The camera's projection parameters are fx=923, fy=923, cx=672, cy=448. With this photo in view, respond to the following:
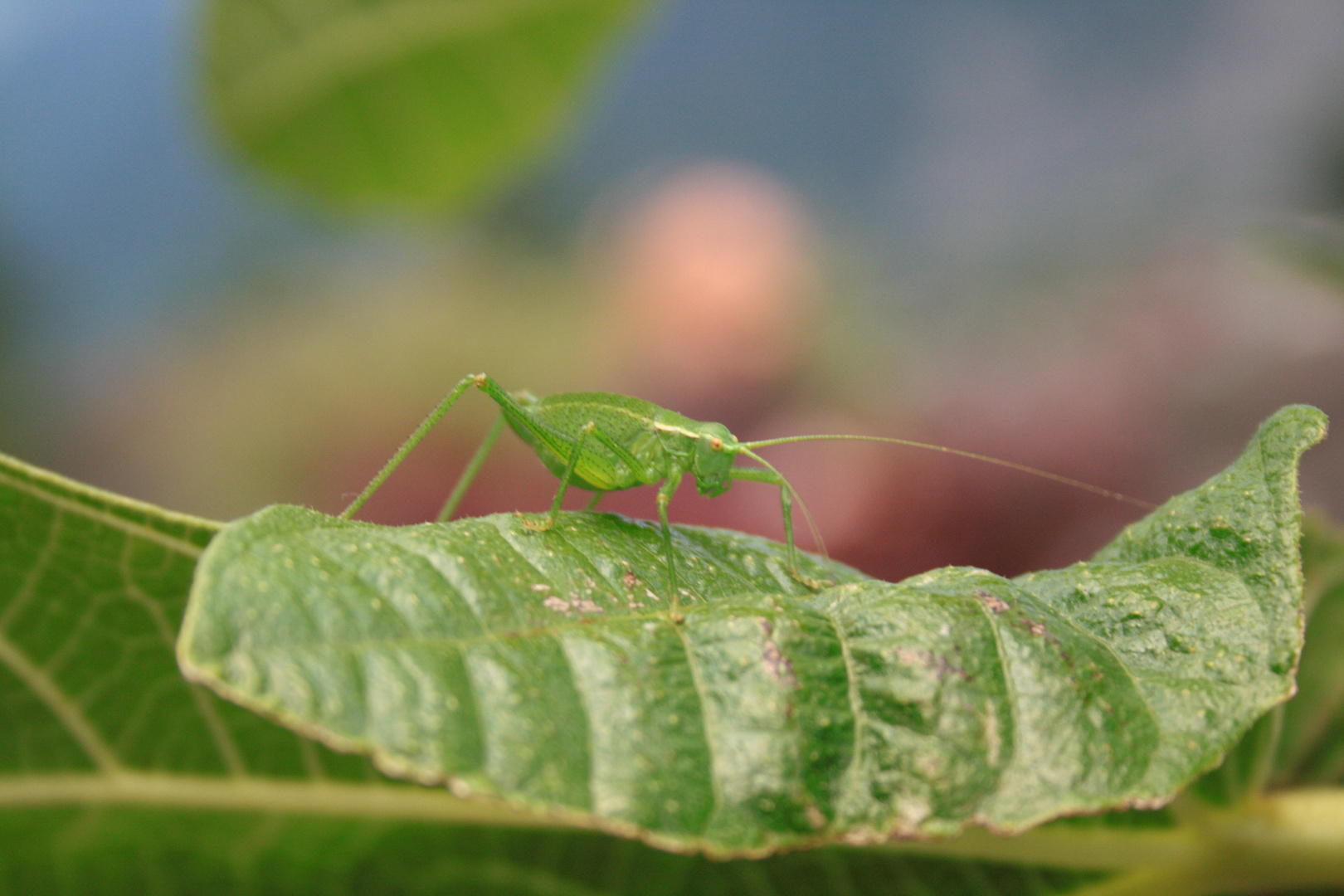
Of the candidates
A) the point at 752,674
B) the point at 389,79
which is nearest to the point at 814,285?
the point at 389,79

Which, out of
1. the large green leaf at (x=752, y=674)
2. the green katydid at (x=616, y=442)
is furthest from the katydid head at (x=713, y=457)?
the large green leaf at (x=752, y=674)

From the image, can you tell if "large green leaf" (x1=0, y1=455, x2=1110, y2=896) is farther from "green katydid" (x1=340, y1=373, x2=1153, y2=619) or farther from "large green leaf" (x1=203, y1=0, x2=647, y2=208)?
"large green leaf" (x1=203, y1=0, x2=647, y2=208)

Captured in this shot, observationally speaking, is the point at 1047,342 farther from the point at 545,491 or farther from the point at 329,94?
the point at 329,94

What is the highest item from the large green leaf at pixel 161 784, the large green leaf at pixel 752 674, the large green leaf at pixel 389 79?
the large green leaf at pixel 389 79

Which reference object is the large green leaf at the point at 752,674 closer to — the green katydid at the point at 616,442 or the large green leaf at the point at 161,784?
the large green leaf at the point at 161,784

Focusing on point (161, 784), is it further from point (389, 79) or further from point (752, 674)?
point (389, 79)
